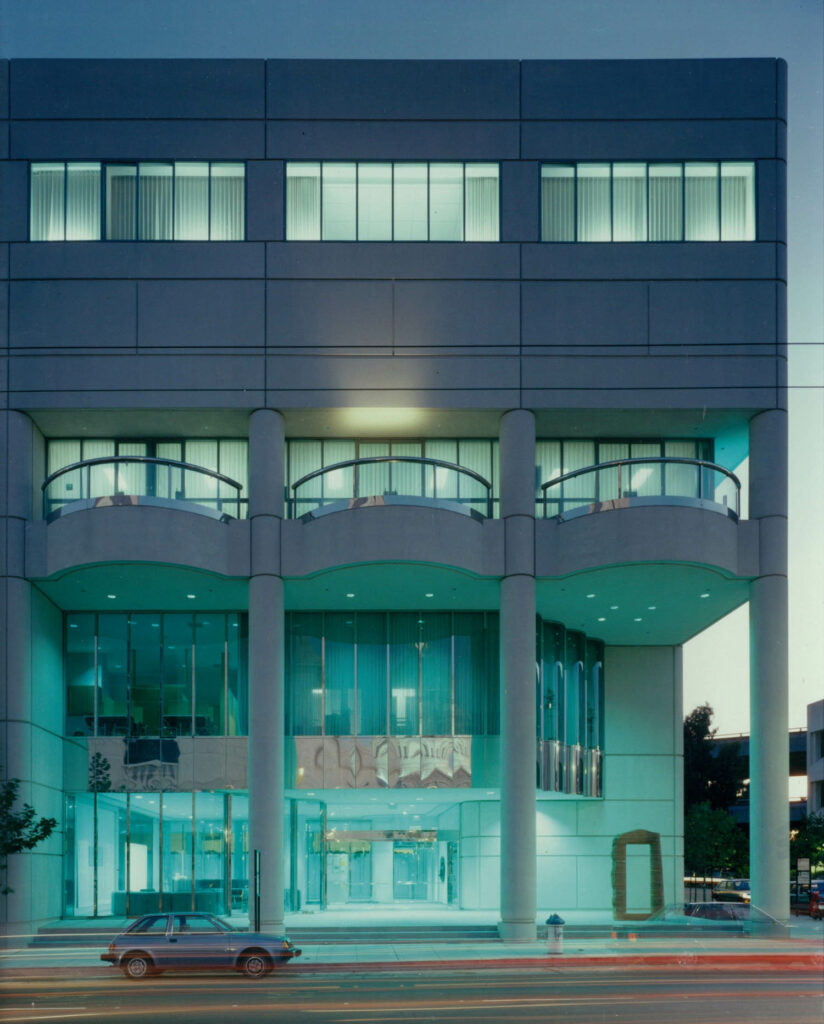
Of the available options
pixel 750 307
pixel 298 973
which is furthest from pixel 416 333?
pixel 298 973

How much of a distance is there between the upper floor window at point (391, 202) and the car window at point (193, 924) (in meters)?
20.8

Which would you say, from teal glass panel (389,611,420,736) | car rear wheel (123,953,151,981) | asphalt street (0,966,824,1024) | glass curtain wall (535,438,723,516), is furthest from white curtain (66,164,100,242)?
car rear wheel (123,953,151,981)

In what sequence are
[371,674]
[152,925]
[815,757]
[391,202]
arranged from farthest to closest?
[815,757] < [371,674] < [391,202] < [152,925]

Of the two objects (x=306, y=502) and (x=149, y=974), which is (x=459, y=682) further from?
(x=149, y=974)

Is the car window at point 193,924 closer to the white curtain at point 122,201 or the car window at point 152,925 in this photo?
the car window at point 152,925

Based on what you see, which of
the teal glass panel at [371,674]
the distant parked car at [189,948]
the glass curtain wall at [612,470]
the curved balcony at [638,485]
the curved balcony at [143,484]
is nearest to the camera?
the distant parked car at [189,948]

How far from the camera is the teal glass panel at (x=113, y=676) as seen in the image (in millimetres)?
39562

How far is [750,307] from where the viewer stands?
122ft

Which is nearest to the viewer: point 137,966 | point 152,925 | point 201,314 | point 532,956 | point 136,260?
point 137,966

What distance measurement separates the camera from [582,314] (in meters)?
37.2

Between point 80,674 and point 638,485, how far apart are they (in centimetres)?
1857

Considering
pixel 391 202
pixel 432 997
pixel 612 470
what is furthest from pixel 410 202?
pixel 432 997

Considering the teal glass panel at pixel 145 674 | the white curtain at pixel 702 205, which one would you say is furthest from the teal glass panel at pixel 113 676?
the white curtain at pixel 702 205

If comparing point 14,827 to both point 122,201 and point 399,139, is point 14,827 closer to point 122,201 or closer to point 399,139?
point 122,201
